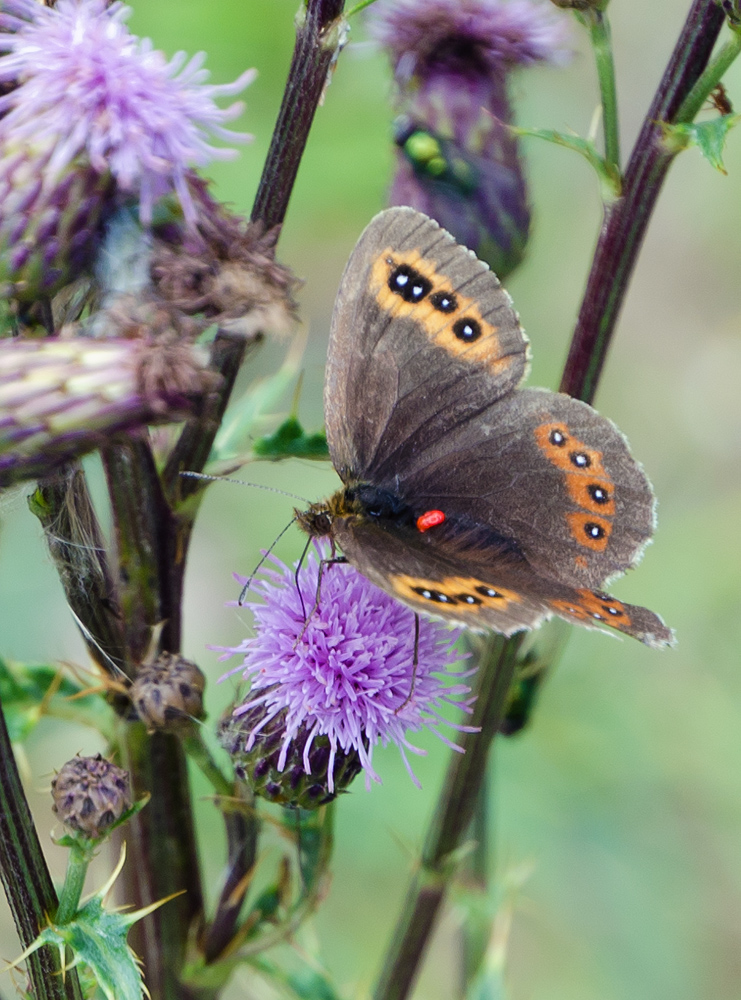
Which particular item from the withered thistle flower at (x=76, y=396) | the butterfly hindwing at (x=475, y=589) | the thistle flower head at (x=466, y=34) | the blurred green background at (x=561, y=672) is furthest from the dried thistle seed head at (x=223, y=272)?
the blurred green background at (x=561, y=672)

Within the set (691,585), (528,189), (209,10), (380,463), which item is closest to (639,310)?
(691,585)

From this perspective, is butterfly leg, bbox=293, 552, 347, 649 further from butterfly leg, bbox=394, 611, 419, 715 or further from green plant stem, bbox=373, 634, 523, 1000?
green plant stem, bbox=373, 634, 523, 1000

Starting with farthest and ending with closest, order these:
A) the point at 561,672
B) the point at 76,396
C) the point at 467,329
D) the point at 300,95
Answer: the point at 561,672, the point at 467,329, the point at 300,95, the point at 76,396

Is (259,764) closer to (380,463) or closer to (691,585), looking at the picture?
(380,463)

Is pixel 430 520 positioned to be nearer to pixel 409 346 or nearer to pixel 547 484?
pixel 547 484

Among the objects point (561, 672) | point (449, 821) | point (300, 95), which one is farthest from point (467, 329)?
point (561, 672)

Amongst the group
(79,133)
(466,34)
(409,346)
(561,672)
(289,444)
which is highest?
(466,34)

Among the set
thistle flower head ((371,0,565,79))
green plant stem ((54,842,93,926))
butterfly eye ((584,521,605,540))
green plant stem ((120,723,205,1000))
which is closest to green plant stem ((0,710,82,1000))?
green plant stem ((54,842,93,926))
